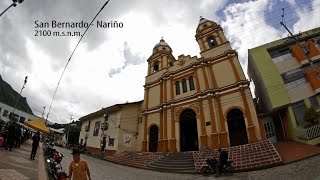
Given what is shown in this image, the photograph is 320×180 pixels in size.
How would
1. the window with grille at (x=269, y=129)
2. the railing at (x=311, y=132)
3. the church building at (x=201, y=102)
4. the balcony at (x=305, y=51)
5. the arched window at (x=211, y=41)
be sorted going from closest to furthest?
the railing at (x=311, y=132), the balcony at (x=305, y=51), the window with grille at (x=269, y=129), the church building at (x=201, y=102), the arched window at (x=211, y=41)

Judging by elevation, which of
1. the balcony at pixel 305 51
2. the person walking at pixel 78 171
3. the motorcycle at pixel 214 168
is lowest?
the motorcycle at pixel 214 168

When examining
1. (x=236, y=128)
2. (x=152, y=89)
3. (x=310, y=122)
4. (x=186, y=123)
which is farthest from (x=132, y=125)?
(x=310, y=122)

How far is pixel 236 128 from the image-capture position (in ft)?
63.2

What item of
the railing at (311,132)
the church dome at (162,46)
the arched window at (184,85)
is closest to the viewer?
the railing at (311,132)

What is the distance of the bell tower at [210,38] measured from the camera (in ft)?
75.0

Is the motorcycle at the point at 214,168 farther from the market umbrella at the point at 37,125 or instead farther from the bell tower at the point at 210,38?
the market umbrella at the point at 37,125

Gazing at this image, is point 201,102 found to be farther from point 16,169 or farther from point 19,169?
point 16,169

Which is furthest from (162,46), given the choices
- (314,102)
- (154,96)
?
(314,102)

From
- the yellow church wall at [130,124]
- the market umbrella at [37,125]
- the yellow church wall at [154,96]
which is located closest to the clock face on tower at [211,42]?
the yellow church wall at [154,96]

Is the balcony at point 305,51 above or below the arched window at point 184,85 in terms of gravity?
above

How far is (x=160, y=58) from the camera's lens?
28906 millimetres

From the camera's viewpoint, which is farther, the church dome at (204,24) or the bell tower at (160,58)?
the bell tower at (160,58)

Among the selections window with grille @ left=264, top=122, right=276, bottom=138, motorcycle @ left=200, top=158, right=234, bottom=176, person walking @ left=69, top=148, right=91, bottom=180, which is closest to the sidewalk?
person walking @ left=69, top=148, right=91, bottom=180

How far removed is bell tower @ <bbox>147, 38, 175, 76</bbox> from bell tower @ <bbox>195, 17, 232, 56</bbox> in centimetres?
523
